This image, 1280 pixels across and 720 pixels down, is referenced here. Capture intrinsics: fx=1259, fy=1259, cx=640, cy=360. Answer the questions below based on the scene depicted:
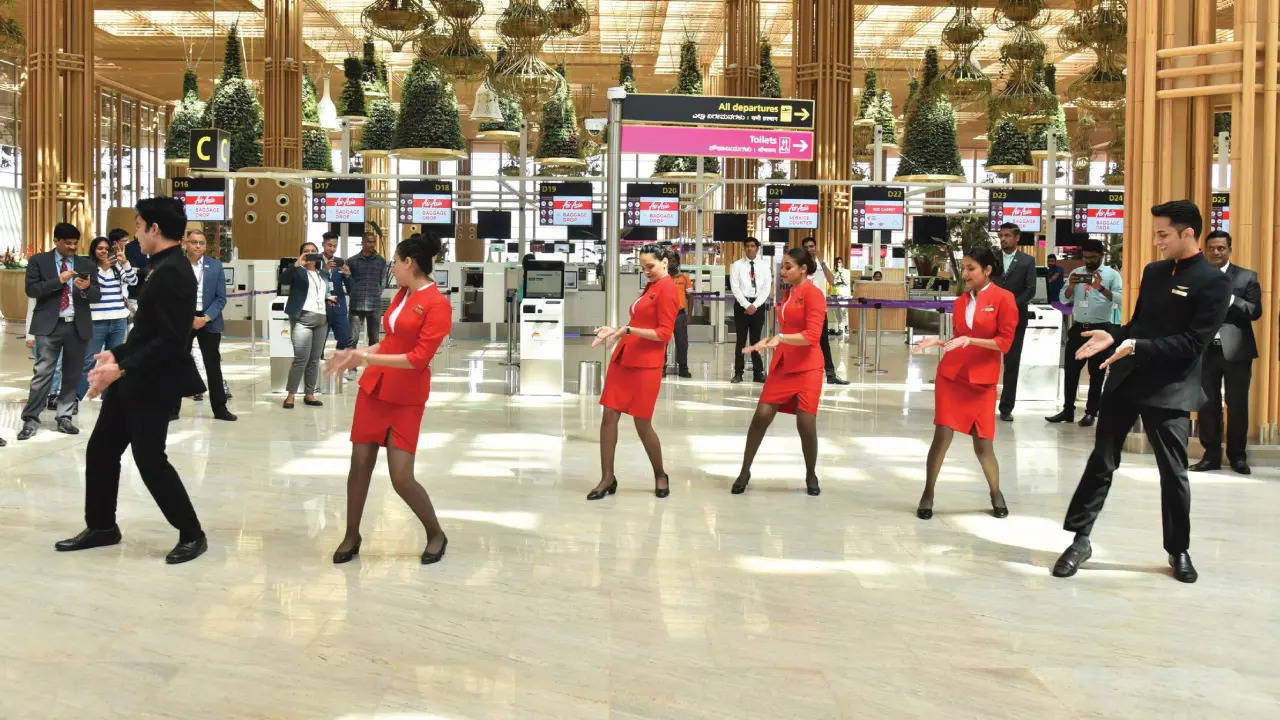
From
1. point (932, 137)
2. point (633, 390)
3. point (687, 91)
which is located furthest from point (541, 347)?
point (932, 137)

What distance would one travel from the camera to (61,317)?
30.3ft

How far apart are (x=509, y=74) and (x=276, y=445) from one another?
8767 millimetres

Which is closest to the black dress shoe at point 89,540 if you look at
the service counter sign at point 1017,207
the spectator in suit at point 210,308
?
the spectator in suit at point 210,308

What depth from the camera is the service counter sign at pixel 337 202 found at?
829 inches

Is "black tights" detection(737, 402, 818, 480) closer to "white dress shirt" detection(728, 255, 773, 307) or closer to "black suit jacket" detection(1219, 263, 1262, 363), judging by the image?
"black suit jacket" detection(1219, 263, 1262, 363)

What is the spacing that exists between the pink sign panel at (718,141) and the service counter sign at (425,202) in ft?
31.8

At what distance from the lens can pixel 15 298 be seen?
2342cm

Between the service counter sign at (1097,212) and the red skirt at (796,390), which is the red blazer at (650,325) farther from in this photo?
the service counter sign at (1097,212)

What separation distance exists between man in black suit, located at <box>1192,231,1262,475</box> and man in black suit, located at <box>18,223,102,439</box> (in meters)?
7.77

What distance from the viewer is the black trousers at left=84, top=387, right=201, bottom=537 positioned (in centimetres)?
539

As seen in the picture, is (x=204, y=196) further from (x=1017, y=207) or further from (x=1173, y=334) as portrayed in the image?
(x=1173, y=334)

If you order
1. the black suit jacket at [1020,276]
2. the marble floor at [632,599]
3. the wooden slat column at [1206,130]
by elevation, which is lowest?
the marble floor at [632,599]

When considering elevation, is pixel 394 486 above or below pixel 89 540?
above

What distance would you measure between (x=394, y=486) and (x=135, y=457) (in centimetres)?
111
